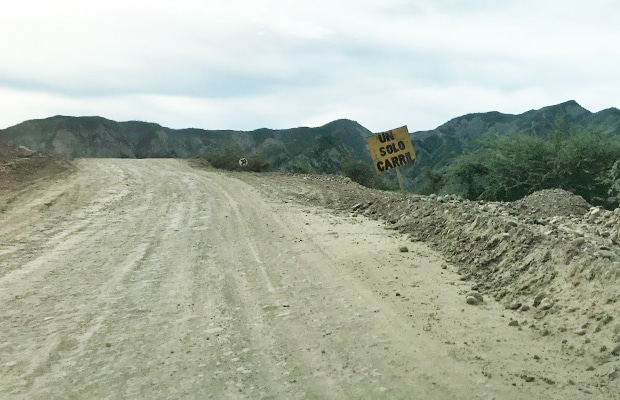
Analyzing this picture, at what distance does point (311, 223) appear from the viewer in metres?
11.6

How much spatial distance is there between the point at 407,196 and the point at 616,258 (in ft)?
23.0

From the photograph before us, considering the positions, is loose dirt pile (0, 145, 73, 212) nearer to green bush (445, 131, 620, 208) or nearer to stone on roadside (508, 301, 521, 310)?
stone on roadside (508, 301, 521, 310)

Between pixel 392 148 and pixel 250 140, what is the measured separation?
70725 millimetres

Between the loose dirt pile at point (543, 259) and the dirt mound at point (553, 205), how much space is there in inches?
0.8

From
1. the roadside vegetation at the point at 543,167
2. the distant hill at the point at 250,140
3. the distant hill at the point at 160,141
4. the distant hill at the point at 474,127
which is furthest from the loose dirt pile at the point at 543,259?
the distant hill at the point at 474,127

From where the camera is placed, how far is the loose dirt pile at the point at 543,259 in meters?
5.10

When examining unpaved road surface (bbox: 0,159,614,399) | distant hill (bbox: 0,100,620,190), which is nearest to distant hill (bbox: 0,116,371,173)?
distant hill (bbox: 0,100,620,190)

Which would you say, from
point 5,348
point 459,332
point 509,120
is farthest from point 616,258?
point 509,120

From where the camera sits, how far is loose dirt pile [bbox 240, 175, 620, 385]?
16.7 ft

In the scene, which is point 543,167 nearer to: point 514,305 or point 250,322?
point 514,305

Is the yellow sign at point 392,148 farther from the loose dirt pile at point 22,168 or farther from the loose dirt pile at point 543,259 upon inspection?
the loose dirt pile at point 22,168

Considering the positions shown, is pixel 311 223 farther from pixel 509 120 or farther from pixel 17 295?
pixel 509 120

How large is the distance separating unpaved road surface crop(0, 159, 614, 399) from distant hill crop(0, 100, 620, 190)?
1863 inches

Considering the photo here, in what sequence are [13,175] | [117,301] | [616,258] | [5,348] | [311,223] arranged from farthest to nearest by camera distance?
[13,175] → [311,223] → [117,301] → [616,258] → [5,348]
